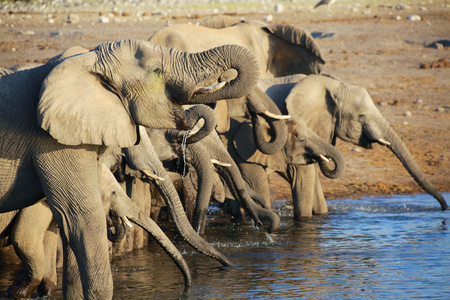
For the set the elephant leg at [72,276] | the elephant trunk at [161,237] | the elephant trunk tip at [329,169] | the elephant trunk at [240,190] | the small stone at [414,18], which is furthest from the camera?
the small stone at [414,18]

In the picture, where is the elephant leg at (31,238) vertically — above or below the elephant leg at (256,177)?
above

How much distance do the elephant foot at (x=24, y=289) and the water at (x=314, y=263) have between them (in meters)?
0.63

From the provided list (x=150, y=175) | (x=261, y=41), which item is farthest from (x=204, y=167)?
(x=261, y=41)

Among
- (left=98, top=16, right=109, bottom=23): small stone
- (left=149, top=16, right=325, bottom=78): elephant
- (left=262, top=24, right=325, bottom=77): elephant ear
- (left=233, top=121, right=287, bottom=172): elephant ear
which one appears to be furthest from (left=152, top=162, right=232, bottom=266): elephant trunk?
(left=98, top=16, right=109, bottom=23): small stone

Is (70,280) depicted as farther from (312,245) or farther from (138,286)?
(312,245)

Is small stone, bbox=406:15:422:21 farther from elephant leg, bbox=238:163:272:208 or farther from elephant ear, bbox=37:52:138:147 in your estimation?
elephant ear, bbox=37:52:138:147

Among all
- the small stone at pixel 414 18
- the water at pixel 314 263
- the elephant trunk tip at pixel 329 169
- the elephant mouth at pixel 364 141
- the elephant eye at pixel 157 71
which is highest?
the elephant eye at pixel 157 71

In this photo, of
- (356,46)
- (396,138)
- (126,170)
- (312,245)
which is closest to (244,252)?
(312,245)

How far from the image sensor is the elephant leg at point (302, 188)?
354 inches

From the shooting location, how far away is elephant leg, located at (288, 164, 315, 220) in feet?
29.5

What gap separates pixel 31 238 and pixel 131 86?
1691 millimetres

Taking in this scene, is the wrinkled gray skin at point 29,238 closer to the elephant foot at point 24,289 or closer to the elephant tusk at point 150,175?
the elephant foot at point 24,289

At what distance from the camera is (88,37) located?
20812 mm

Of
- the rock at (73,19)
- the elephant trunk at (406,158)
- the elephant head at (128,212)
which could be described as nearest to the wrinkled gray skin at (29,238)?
the elephant head at (128,212)
